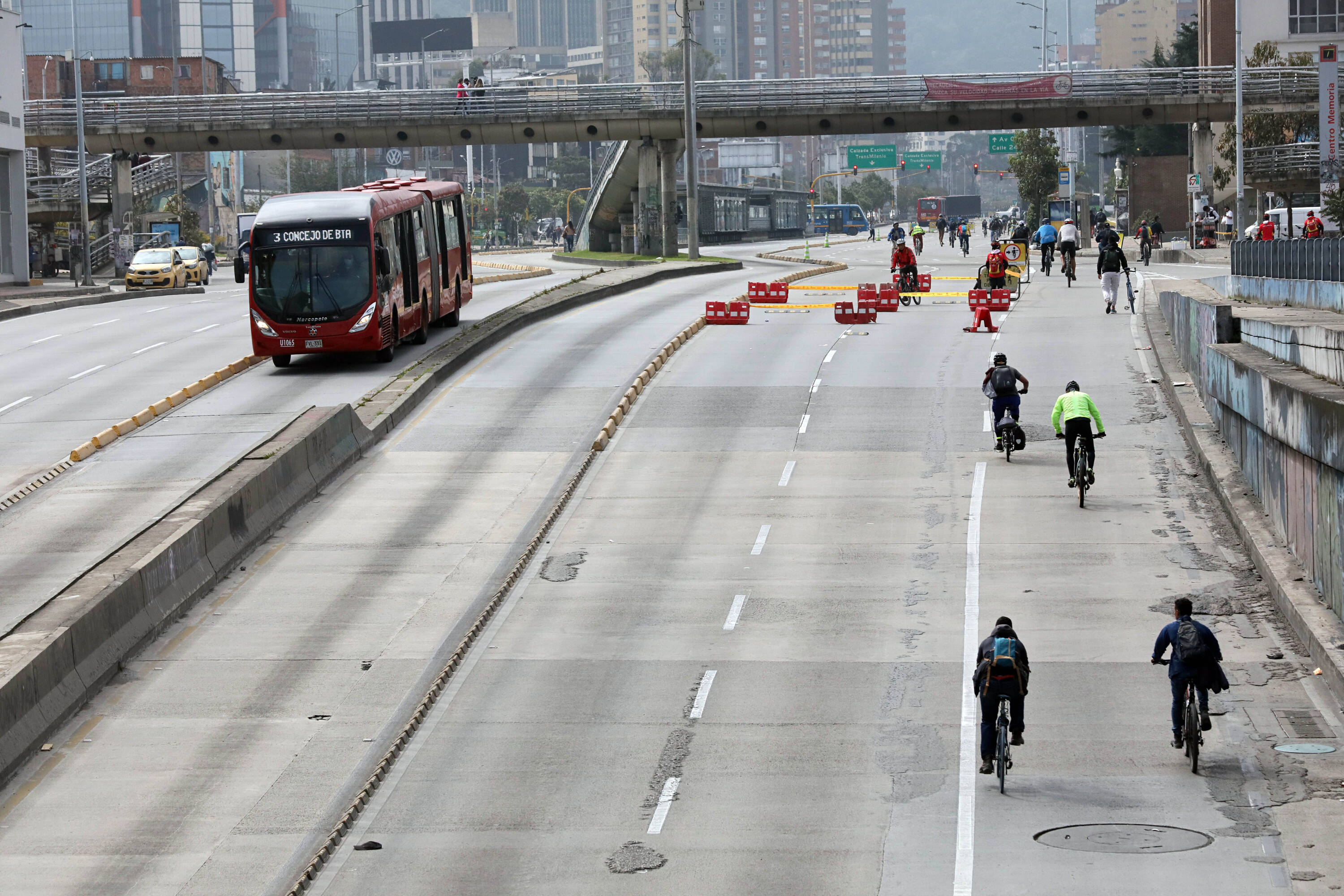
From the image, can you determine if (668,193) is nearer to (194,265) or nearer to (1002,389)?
(194,265)

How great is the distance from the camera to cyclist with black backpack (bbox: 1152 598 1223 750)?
14500 millimetres

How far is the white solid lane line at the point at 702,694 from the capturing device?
16641 mm

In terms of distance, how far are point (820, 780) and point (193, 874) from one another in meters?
4.98

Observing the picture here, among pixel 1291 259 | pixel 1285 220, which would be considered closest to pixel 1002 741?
pixel 1291 259

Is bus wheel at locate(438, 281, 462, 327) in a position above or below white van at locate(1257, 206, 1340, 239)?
below

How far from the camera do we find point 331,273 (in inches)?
1281

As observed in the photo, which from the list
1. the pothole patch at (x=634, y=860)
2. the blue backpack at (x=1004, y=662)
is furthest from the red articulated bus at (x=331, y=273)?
the pothole patch at (x=634, y=860)

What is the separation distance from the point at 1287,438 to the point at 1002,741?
780cm

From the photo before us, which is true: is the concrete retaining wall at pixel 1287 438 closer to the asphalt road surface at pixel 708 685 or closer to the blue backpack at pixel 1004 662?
the asphalt road surface at pixel 708 685

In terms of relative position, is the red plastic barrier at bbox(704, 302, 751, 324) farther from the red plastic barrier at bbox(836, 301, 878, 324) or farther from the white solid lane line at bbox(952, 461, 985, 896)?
the white solid lane line at bbox(952, 461, 985, 896)

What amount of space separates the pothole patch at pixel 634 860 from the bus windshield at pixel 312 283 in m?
20.8

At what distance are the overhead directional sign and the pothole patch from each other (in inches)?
6289

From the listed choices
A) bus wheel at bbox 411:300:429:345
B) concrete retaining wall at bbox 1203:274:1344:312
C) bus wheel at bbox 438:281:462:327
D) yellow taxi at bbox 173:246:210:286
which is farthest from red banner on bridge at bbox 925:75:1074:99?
bus wheel at bbox 411:300:429:345

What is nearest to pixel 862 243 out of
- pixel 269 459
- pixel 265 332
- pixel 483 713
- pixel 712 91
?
pixel 712 91
